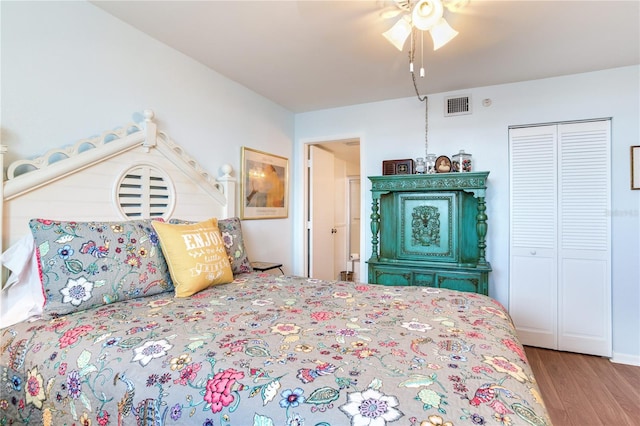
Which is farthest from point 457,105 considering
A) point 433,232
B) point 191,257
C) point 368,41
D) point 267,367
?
point 267,367

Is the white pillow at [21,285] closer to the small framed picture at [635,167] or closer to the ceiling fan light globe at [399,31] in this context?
the ceiling fan light globe at [399,31]

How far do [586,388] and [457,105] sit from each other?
2.50m

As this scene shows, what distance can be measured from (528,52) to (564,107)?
79 centimetres

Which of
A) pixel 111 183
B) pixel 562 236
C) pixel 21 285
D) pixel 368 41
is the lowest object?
pixel 21 285

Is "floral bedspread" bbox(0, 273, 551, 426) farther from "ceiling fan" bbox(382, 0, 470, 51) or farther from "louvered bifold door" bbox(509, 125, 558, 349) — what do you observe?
"louvered bifold door" bbox(509, 125, 558, 349)

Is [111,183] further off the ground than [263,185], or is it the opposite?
[263,185]

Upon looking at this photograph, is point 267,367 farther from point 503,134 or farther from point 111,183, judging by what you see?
point 503,134

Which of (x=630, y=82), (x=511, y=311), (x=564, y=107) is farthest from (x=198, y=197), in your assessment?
(x=630, y=82)

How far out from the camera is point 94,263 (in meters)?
1.45

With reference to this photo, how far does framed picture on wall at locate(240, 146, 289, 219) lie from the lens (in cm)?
308

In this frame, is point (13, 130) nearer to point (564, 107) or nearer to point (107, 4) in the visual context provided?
point (107, 4)

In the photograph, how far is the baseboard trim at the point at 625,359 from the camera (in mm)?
2621

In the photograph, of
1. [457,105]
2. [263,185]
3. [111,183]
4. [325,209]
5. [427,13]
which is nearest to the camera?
[427,13]

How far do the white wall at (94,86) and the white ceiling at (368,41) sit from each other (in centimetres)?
12
